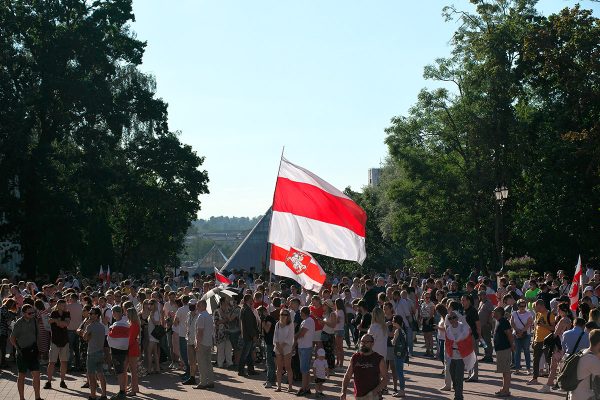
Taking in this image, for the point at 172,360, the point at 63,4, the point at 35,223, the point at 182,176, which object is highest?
the point at 63,4

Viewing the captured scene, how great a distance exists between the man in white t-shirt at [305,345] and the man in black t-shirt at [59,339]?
482 centimetres

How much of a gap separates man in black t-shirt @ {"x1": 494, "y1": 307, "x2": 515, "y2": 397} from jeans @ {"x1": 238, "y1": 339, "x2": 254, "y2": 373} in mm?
5527

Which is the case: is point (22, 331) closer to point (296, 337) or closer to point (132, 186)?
point (296, 337)

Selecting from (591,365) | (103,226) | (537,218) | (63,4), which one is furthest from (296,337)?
(103,226)

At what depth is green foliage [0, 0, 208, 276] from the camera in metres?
43.1

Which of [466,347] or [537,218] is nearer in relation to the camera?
[466,347]

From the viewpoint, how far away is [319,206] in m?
17.5

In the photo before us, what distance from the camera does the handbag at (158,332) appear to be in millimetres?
19562

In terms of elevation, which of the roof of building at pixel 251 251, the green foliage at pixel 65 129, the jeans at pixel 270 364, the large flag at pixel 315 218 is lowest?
the jeans at pixel 270 364

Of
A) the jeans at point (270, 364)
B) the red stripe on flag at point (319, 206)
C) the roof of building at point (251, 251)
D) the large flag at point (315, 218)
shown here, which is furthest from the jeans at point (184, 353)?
the roof of building at point (251, 251)

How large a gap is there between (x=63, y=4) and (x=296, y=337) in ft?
113

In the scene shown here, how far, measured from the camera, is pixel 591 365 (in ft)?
34.5

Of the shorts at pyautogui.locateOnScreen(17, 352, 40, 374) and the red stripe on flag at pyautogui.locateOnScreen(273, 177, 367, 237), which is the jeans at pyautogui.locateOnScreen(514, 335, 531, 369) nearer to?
the red stripe on flag at pyautogui.locateOnScreen(273, 177, 367, 237)

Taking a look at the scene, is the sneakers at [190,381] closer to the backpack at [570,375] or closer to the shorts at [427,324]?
the shorts at [427,324]
